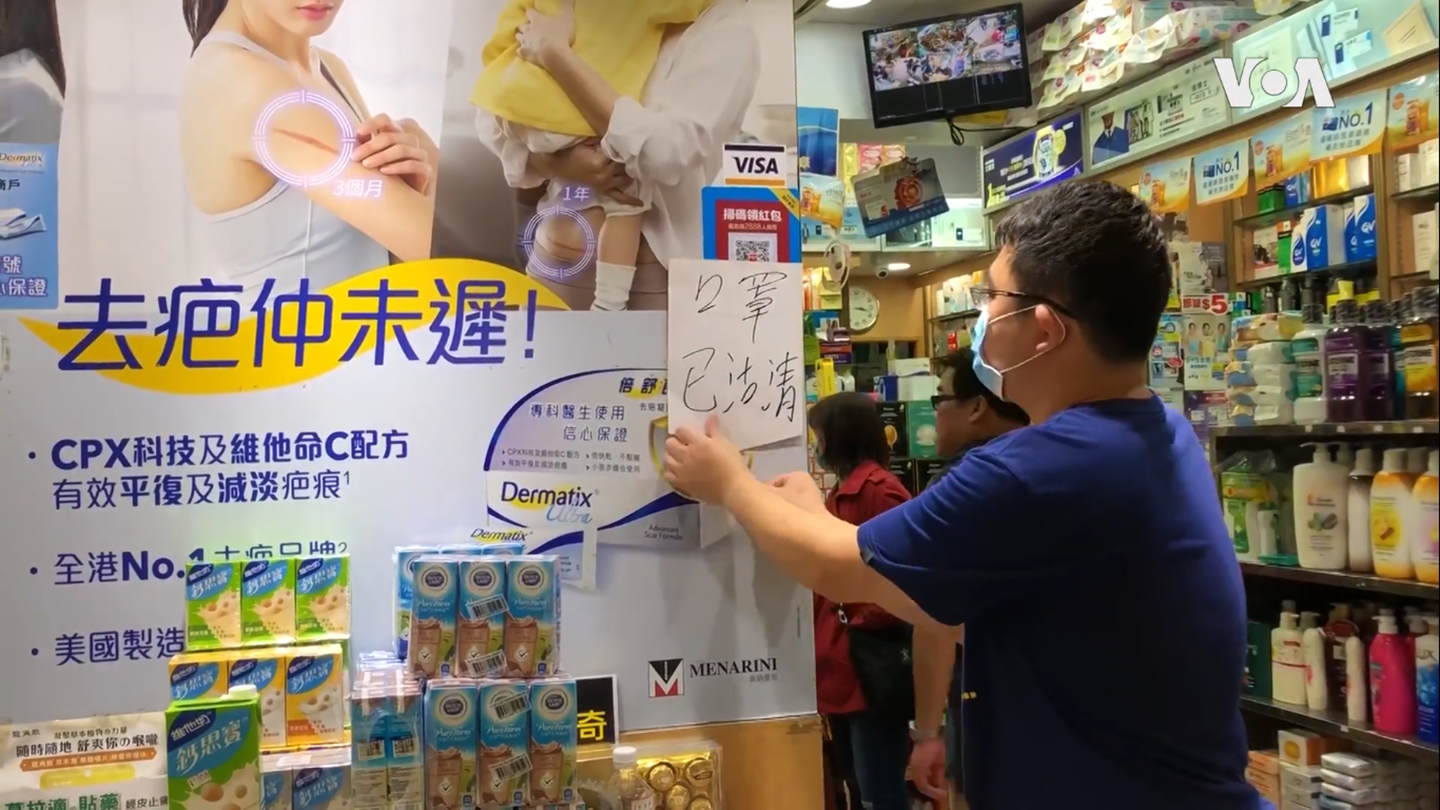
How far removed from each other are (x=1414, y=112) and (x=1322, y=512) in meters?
1.29

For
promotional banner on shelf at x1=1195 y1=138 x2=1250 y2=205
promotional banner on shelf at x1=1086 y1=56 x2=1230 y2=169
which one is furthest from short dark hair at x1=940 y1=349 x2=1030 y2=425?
promotional banner on shelf at x1=1086 y1=56 x2=1230 y2=169

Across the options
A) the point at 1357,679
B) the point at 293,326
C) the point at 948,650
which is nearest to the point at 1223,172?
the point at 1357,679

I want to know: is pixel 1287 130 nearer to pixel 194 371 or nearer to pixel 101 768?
pixel 194 371

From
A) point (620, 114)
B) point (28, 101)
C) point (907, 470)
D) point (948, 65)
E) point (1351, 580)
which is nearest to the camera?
point (28, 101)

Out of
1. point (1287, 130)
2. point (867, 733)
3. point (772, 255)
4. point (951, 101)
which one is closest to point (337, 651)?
point (772, 255)

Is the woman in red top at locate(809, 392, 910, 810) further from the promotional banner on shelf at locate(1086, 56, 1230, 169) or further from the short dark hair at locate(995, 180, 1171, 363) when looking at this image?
the promotional banner on shelf at locate(1086, 56, 1230, 169)

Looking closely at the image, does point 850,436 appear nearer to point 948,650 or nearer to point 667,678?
point 948,650

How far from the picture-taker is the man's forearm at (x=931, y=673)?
3.07 metres

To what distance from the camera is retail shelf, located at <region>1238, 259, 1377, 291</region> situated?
303 centimetres

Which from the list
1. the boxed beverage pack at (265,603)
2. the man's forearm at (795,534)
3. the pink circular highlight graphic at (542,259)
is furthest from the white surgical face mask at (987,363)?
the boxed beverage pack at (265,603)

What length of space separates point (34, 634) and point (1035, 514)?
5.84 feet

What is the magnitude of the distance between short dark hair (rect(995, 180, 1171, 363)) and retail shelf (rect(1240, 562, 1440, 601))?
0.82 m

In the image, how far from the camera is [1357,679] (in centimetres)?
289

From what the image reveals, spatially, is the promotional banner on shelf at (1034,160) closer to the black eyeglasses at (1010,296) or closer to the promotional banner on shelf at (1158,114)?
the promotional banner on shelf at (1158,114)
